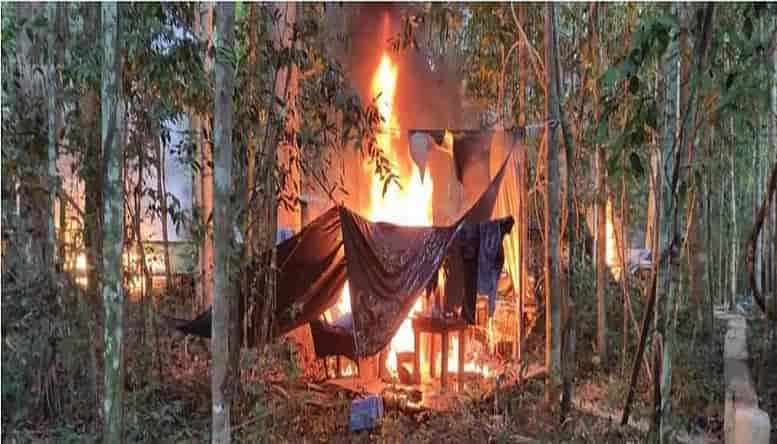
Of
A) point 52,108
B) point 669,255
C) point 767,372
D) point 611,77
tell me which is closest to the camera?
point 611,77

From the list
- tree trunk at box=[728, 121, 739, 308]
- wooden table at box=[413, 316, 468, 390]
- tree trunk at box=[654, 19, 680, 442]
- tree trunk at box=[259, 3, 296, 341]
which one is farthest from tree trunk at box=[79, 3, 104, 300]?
tree trunk at box=[728, 121, 739, 308]

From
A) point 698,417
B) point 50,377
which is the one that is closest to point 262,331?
point 50,377

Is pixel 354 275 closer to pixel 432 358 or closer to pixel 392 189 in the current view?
pixel 432 358

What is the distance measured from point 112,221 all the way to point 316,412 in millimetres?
2097

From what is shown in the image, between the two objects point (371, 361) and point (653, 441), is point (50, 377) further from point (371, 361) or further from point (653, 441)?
point (653, 441)

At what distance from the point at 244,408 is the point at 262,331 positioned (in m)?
0.49

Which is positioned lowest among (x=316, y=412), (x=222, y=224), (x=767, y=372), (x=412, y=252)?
(x=316, y=412)

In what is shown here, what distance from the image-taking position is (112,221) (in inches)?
111

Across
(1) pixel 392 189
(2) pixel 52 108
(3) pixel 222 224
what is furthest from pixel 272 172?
(1) pixel 392 189

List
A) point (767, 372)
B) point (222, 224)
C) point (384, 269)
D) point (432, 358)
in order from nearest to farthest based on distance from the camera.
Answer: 1. point (222, 224)
2. point (384, 269)
3. point (767, 372)
4. point (432, 358)

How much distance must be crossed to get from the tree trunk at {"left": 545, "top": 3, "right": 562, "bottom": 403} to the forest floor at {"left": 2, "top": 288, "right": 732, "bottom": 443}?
0.30m

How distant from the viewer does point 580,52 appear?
526 cm

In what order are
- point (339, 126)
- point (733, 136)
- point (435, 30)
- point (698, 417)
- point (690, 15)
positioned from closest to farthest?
point (690, 15), point (698, 417), point (339, 126), point (733, 136), point (435, 30)

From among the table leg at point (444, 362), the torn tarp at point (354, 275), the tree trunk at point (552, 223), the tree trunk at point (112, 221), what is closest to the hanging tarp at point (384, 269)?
the torn tarp at point (354, 275)
